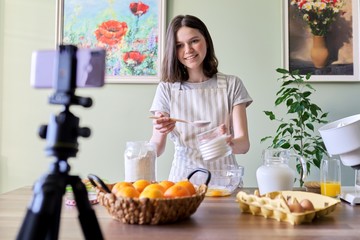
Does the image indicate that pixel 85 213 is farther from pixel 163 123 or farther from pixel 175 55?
pixel 175 55

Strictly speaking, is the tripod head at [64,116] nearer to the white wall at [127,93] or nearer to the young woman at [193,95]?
the young woman at [193,95]

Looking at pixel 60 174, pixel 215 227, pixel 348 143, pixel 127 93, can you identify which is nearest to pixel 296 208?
pixel 215 227

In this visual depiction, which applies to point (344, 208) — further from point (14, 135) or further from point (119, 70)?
point (14, 135)

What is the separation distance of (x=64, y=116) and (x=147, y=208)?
→ 1.16 feet

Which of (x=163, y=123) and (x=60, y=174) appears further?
(x=163, y=123)

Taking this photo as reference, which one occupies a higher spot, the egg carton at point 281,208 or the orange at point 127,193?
the orange at point 127,193

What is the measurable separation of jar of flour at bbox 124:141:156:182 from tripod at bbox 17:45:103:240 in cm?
65

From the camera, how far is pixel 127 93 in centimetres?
212

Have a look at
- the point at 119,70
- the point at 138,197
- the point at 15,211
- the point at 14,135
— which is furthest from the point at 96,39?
the point at 138,197

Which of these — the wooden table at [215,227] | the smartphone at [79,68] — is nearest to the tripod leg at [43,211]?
the smartphone at [79,68]

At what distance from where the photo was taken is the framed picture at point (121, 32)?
2.12 metres

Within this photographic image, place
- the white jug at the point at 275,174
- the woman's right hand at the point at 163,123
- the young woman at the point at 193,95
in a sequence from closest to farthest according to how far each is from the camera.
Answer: the white jug at the point at 275,174
the woman's right hand at the point at 163,123
the young woman at the point at 193,95

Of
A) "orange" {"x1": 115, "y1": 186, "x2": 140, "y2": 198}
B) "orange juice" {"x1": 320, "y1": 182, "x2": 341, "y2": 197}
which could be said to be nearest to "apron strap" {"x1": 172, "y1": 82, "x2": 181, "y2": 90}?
"orange juice" {"x1": 320, "y1": 182, "x2": 341, "y2": 197}

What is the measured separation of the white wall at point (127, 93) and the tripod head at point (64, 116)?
1.72 metres
